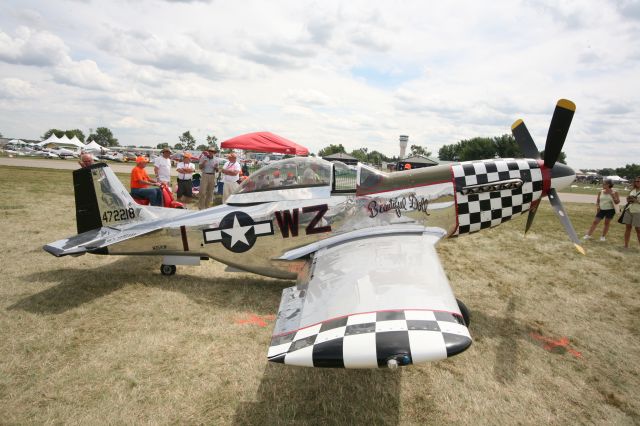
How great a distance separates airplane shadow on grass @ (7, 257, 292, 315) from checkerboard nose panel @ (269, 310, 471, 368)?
7.59 feet

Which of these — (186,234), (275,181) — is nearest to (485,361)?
(275,181)

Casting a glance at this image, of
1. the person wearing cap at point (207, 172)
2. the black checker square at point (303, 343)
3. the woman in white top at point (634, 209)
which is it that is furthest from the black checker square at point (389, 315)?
the person wearing cap at point (207, 172)

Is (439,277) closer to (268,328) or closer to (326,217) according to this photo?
(326,217)

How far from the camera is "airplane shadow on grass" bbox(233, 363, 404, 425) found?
276cm

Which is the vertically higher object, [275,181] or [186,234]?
[275,181]

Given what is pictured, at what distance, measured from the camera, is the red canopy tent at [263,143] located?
16312 millimetres

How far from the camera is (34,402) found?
109 inches

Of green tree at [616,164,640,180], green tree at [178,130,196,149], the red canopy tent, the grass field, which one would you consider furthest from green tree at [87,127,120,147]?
green tree at [616,164,640,180]

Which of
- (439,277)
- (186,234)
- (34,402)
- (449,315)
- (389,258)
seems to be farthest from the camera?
(186,234)

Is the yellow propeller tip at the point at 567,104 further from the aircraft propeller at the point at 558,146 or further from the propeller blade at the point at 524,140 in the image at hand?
the propeller blade at the point at 524,140

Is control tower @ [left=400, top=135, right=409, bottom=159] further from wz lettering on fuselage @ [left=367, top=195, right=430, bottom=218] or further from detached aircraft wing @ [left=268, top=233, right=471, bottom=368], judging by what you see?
detached aircraft wing @ [left=268, top=233, right=471, bottom=368]

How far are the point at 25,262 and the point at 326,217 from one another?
16.5 feet

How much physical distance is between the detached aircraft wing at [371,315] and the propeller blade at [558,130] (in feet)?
8.55

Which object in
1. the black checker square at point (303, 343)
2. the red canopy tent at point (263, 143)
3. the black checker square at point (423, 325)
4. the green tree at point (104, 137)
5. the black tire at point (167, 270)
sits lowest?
the black tire at point (167, 270)
